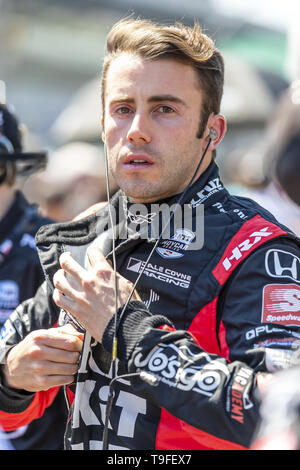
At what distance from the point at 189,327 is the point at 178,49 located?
99 cm

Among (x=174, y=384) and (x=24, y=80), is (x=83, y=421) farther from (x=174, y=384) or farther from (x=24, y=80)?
(x=24, y=80)

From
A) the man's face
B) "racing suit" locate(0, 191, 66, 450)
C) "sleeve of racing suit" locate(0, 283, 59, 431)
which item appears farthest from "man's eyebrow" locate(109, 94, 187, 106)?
"racing suit" locate(0, 191, 66, 450)

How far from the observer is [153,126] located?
96.9 inches

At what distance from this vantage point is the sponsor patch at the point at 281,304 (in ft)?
6.83

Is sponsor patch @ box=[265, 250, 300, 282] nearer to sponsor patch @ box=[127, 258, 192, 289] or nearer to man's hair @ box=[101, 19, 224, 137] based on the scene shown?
sponsor patch @ box=[127, 258, 192, 289]

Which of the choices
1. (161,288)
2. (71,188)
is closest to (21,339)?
(161,288)

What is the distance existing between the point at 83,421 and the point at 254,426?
2.24ft

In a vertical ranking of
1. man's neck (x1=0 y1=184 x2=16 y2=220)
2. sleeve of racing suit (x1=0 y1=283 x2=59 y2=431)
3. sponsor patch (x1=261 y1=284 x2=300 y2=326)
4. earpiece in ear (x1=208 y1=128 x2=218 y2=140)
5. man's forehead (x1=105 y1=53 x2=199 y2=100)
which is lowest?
sleeve of racing suit (x1=0 y1=283 x2=59 y2=431)

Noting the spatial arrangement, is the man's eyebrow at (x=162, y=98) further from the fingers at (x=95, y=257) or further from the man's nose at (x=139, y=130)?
the fingers at (x=95, y=257)

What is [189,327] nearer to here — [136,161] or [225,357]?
[225,357]

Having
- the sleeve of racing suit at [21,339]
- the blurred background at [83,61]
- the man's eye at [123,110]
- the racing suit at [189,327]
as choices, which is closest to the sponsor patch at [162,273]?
the racing suit at [189,327]

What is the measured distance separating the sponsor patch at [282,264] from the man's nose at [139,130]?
1.99ft

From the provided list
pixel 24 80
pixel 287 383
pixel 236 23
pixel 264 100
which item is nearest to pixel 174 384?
pixel 287 383

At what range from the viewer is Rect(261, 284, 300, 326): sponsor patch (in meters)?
2.08
